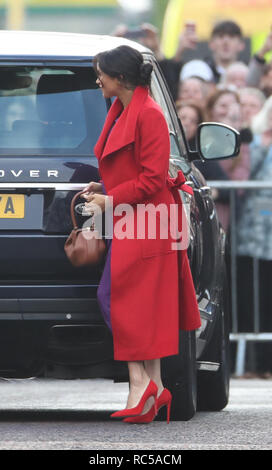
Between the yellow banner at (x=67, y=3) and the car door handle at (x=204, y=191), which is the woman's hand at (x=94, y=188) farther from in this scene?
the yellow banner at (x=67, y=3)

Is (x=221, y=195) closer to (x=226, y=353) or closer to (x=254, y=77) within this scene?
(x=254, y=77)

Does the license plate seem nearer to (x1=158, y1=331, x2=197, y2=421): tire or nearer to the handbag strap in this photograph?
the handbag strap

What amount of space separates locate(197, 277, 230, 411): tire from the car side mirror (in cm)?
82

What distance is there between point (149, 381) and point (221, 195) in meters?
5.11

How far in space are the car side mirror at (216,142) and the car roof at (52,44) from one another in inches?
29.5

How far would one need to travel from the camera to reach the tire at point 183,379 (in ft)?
23.8

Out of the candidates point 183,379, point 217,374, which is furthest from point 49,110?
point 217,374

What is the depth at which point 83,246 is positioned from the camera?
6.88 m

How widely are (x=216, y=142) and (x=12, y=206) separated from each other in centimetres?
159

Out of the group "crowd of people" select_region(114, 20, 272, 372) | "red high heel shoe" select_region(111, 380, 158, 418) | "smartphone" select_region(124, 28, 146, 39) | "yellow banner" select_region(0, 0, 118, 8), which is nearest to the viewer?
"red high heel shoe" select_region(111, 380, 158, 418)

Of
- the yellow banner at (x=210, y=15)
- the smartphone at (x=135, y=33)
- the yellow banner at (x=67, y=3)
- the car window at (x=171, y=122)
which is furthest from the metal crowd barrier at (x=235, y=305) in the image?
the yellow banner at (x=67, y=3)

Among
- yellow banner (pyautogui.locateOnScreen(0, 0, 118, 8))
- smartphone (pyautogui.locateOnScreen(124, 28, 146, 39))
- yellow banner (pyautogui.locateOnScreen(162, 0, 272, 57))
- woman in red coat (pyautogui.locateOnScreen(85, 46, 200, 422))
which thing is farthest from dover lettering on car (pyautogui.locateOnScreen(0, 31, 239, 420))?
yellow banner (pyautogui.locateOnScreen(0, 0, 118, 8))

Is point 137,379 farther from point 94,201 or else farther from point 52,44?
point 52,44

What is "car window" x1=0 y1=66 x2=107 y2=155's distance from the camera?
7.20 m
